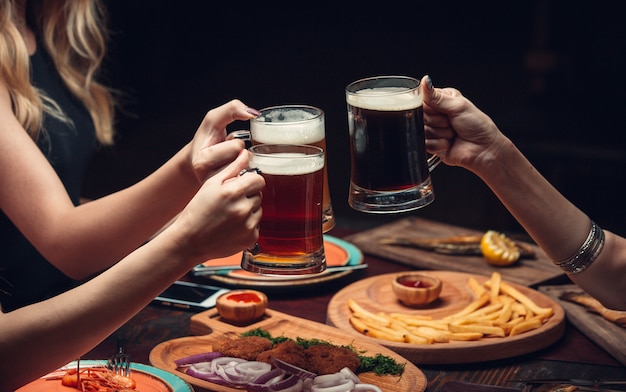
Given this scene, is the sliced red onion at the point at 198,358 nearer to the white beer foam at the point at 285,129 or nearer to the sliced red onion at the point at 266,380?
the sliced red onion at the point at 266,380

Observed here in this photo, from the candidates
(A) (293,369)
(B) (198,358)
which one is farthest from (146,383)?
(A) (293,369)

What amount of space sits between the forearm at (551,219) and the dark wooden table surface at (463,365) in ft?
0.53

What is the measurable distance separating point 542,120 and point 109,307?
13.6ft

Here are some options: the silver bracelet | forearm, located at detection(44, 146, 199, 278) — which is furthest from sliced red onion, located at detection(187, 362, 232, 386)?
the silver bracelet

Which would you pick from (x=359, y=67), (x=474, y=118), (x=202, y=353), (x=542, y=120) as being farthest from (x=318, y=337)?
(x=359, y=67)

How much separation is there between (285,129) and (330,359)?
1.82ft

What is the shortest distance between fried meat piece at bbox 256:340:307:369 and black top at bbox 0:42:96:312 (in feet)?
3.04

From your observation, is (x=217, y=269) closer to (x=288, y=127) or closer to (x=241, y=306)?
(x=241, y=306)

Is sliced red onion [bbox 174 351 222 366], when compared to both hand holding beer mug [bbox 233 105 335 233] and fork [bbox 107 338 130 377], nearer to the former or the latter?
fork [bbox 107 338 130 377]

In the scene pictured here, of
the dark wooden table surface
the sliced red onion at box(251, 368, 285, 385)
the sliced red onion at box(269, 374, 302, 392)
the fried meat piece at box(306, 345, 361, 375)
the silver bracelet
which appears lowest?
the dark wooden table surface

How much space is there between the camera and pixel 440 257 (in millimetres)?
2930

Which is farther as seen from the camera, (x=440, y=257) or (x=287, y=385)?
(x=440, y=257)

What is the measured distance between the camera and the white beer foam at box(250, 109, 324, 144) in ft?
5.91

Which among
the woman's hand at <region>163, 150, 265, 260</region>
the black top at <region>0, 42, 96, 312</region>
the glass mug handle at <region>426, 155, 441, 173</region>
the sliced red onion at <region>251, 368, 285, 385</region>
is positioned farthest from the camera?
the black top at <region>0, 42, 96, 312</region>
